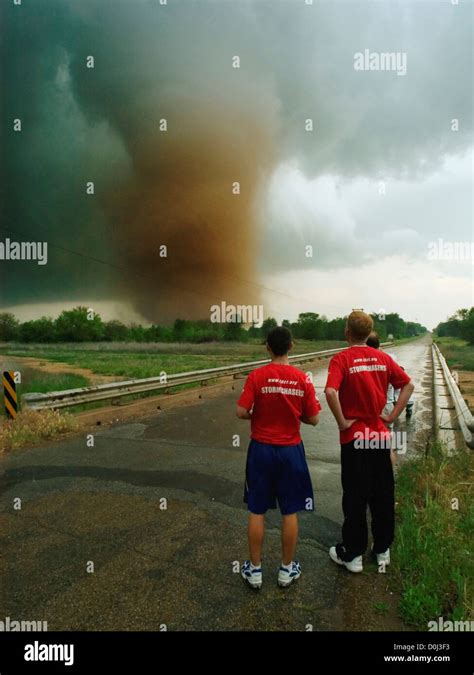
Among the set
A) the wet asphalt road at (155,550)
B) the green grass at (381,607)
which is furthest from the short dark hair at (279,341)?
the green grass at (381,607)

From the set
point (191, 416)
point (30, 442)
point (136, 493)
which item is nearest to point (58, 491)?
point (136, 493)

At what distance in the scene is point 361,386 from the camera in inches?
132

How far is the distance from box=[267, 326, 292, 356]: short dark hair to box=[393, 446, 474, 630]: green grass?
1.97m

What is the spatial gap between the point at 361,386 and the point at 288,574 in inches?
62.2

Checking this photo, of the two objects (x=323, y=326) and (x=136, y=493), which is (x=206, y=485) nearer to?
(x=136, y=493)

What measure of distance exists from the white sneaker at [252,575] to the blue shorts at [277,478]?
1.40 ft

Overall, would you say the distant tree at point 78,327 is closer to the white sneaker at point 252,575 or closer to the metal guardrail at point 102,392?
the metal guardrail at point 102,392

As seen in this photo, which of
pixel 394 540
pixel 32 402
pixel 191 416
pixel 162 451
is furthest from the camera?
pixel 191 416

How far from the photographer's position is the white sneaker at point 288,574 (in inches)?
123

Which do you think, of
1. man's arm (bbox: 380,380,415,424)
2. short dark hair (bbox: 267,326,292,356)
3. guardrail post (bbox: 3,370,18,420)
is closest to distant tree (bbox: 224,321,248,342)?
guardrail post (bbox: 3,370,18,420)

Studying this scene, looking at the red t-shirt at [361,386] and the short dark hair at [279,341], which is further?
the red t-shirt at [361,386]
